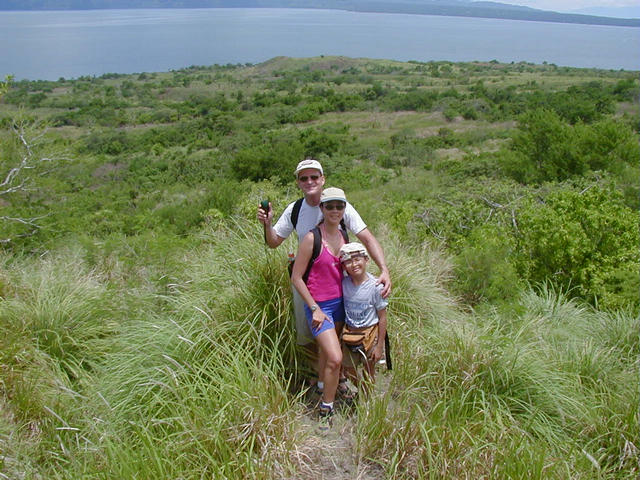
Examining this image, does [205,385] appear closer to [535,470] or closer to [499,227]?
[535,470]

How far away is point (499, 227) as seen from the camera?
7379mm

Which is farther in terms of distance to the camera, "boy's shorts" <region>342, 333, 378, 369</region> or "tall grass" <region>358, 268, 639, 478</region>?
"boy's shorts" <region>342, 333, 378, 369</region>

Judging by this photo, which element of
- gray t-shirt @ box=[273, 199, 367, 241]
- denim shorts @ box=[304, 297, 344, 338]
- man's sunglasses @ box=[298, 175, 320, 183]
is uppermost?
man's sunglasses @ box=[298, 175, 320, 183]

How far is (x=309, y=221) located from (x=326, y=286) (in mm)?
450

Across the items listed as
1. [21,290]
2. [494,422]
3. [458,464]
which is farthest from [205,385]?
[21,290]

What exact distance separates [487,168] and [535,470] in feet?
58.9

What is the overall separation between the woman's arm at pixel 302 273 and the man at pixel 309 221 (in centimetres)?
23

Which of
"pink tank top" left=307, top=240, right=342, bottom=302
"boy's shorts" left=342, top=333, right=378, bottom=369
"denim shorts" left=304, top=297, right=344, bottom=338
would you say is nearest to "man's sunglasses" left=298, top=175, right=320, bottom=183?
"pink tank top" left=307, top=240, right=342, bottom=302

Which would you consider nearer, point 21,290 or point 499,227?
point 21,290

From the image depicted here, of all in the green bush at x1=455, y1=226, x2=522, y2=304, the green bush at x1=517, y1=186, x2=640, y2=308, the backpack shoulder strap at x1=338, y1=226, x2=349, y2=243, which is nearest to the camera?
→ the backpack shoulder strap at x1=338, y1=226, x2=349, y2=243

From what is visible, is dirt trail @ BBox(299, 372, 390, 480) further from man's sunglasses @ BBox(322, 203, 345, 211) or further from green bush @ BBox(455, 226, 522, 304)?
green bush @ BBox(455, 226, 522, 304)

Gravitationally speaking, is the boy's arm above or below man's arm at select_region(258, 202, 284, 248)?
below

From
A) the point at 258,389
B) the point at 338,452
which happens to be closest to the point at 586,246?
the point at 338,452

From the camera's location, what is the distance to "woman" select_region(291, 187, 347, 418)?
314 centimetres
